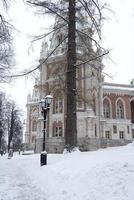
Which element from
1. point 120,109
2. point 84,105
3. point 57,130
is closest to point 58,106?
point 57,130

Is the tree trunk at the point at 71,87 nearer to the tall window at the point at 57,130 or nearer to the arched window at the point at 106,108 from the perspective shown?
the tall window at the point at 57,130

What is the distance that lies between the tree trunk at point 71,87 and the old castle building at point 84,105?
3.18 ft

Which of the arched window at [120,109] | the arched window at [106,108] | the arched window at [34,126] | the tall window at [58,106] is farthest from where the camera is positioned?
the arched window at [34,126]

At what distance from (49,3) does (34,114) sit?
193 ft

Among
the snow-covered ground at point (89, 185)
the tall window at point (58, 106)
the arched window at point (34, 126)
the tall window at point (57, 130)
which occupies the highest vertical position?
the tall window at point (58, 106)

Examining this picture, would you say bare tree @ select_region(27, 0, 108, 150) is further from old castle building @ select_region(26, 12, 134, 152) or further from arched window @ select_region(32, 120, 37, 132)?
arched window @ select_region(32, 120, 37, 132)

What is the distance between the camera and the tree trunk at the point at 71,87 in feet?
48.1

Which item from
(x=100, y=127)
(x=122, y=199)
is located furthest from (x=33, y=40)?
(x=100, y=127)

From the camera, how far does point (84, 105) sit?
37406 mm

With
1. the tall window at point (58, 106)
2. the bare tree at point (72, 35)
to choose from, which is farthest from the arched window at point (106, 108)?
the bare tree at point (72, 35)

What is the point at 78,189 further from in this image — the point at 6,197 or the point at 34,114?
the point at 34,114

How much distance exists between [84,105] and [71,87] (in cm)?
2255

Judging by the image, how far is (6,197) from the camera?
7.37 meters

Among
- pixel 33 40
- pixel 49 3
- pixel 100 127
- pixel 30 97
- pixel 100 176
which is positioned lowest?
pixel 100 176
